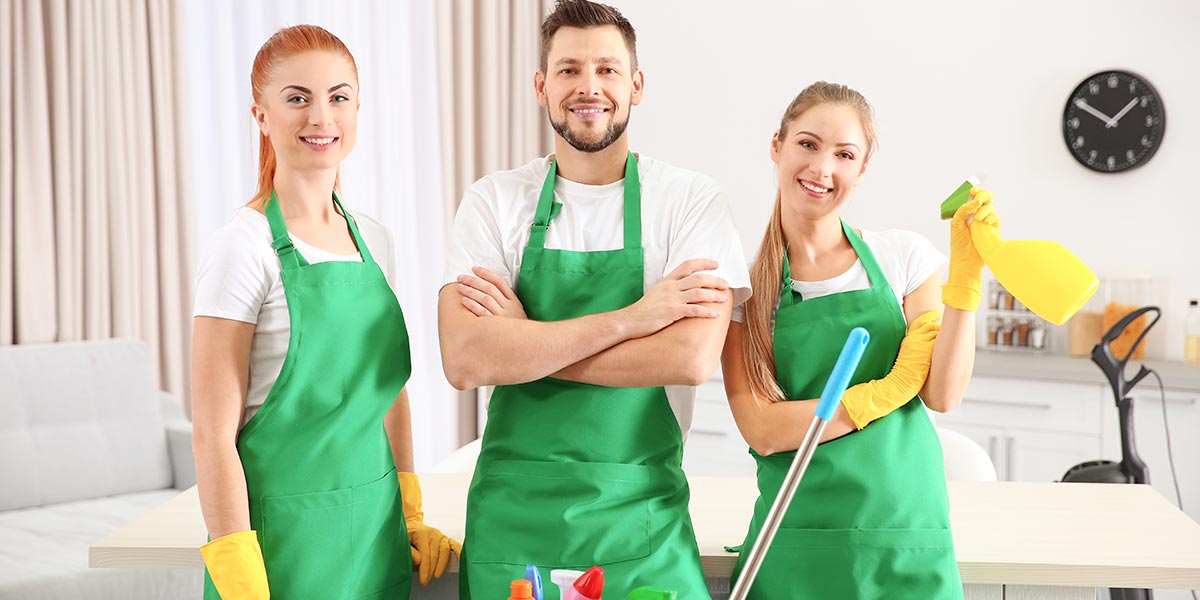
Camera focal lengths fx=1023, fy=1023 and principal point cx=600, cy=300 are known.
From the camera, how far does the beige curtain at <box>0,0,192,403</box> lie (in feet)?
10.7

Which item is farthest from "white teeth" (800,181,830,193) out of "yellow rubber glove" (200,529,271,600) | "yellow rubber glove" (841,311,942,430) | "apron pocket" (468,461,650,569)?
A: "yellow rubber glove" (200,529,271,600)

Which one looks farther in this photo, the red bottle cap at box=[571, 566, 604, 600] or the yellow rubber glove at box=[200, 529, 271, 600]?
the yellow rubber glove at box=[200, 529, 271, 600]

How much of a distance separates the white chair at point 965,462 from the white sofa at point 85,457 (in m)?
2.06

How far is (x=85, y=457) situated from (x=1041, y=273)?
9.60ft

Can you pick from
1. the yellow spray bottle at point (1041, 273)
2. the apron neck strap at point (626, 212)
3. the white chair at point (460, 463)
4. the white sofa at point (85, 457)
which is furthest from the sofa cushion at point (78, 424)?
the yellow spray bottle at point (1041, 273)

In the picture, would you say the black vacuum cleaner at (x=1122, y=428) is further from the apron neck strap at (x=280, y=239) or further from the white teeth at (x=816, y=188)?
the apron neck strap at (x=280, y=239)

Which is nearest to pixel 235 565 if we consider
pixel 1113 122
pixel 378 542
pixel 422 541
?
pixel 378 542

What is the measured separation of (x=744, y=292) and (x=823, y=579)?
45 cm

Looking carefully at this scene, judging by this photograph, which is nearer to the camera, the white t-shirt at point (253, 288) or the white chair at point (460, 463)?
the white t-shirt at point (253, 288)

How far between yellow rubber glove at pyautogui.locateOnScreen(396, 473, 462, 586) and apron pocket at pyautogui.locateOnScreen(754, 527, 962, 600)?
0.54 metres

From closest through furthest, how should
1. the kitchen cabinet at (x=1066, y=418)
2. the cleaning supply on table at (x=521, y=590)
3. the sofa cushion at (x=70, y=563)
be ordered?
1. the cleaning supply on table at (x=521, y=590)
2. the sofa cushion at (x=70, y=563)
3. the kitchen cabinet at (x=1066, y=418)

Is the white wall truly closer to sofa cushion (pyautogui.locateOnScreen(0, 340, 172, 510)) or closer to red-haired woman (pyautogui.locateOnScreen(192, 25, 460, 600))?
sofa cushion (pyautogui.locateOnScreen(0, 340, 172, 510))

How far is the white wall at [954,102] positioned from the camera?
389 centimetres

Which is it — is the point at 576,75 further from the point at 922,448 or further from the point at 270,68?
the point at 922,448
